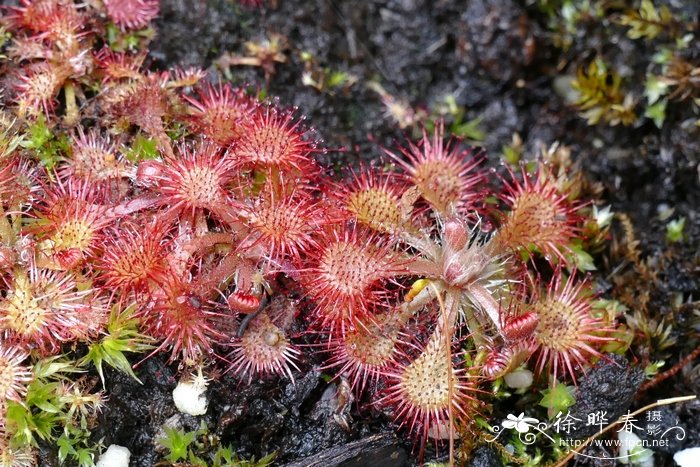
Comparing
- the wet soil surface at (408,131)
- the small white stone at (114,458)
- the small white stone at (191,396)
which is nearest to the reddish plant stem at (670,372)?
the wet soil surface at (408,131)

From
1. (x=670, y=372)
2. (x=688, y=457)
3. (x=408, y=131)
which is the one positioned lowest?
(x=688, y=457)

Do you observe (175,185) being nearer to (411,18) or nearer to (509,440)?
(509,440)

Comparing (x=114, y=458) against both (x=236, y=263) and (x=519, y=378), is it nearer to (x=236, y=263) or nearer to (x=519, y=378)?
(x=236, y=263)

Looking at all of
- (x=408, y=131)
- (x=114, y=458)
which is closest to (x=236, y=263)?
(x=114, y=458)

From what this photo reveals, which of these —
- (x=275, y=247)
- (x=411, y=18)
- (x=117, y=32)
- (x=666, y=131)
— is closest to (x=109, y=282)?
(x=275, y=247)

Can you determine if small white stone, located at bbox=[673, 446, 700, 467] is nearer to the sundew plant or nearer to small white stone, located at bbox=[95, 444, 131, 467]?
the sundew plant

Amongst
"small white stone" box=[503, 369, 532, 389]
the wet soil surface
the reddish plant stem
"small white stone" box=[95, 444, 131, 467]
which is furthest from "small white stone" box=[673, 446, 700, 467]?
"small white stone" box=[95, 444, 131, 467]

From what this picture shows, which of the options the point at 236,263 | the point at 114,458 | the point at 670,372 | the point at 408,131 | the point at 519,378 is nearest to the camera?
the point at 114,458

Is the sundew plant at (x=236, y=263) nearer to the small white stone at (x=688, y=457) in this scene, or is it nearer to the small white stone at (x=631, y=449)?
the small white stone at (x=631, y=449)
